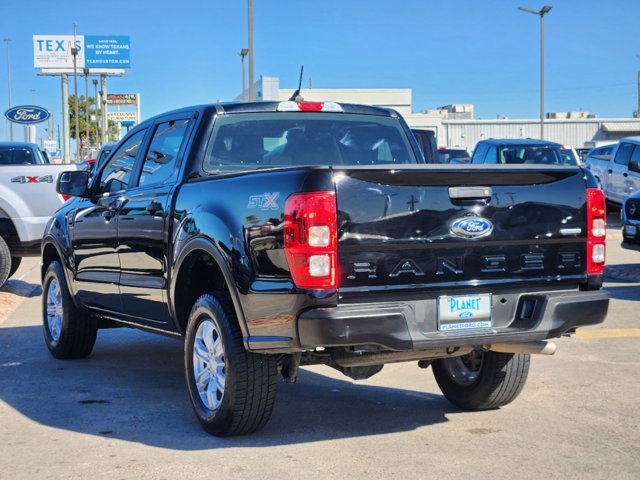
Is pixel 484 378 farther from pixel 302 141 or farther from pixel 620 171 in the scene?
pixel 620 171

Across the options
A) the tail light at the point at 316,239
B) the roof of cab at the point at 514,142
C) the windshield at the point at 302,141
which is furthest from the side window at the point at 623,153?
the tail light at the point at 316,239

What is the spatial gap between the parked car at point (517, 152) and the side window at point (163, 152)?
14400 mm

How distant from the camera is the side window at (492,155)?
20.7m

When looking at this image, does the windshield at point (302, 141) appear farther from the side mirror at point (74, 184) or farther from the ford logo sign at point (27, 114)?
the ford logo sign at point (27, 114)

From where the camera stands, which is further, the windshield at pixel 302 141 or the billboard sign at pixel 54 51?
the billboard sign at pixel 54 51

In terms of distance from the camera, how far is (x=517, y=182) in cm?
530

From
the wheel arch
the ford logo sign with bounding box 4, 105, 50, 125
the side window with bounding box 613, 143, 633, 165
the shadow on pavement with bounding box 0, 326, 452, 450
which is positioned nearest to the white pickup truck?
the shadow on pavement with bounding box 0, 326, 452, 450

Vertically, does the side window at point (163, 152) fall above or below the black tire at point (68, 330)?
above

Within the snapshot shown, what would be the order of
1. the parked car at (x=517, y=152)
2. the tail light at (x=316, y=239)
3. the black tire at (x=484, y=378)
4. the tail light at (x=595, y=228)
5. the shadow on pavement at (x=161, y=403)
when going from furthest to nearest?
the parked car at (x=517, y=152)
the black tire at (x=484, y=378)
the shadow on pavement at (x=161, y=403)
the tail light at (x=595, y=228)
the tail light at (x=316, y=239)

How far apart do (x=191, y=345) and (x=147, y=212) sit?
1116 mm

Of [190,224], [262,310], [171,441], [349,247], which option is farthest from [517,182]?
[171,441]

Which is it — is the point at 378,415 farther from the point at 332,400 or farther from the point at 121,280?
the point at 121,280

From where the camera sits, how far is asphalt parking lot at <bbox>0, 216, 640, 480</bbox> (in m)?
5.01

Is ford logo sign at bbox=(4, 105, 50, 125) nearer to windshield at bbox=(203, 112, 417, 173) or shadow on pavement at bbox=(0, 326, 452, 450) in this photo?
shadow on pavement at bbox=(0, 326, 452, 450)
